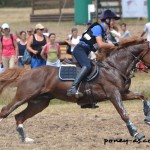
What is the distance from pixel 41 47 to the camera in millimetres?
16828

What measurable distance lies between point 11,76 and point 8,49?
6300mm

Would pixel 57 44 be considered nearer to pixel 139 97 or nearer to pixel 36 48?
pixel 36 48

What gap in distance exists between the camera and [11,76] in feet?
40.1

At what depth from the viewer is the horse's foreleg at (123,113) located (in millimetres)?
10914

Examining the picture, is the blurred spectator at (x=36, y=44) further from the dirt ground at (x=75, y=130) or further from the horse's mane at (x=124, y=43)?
the horse's mane at (x=124, y=43)

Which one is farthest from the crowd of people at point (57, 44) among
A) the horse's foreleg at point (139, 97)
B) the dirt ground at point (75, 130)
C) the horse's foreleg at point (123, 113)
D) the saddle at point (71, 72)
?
the dirt ground at point (75, 130)

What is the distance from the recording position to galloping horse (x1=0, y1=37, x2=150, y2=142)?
37.6ft

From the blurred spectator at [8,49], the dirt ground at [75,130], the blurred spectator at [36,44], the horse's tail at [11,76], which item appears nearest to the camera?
the dirt ground at [75,130]

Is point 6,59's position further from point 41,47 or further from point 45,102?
point 45,102

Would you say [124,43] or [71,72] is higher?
[124,43]

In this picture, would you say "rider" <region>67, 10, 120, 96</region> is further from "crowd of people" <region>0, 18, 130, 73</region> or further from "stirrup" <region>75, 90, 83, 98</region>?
"crowd of people" <region>0, 18, 130, 73</region>

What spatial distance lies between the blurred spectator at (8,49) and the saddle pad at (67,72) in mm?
6524

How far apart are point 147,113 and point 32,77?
6.63ft

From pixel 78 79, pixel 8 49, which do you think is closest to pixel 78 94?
pixel 78 79
